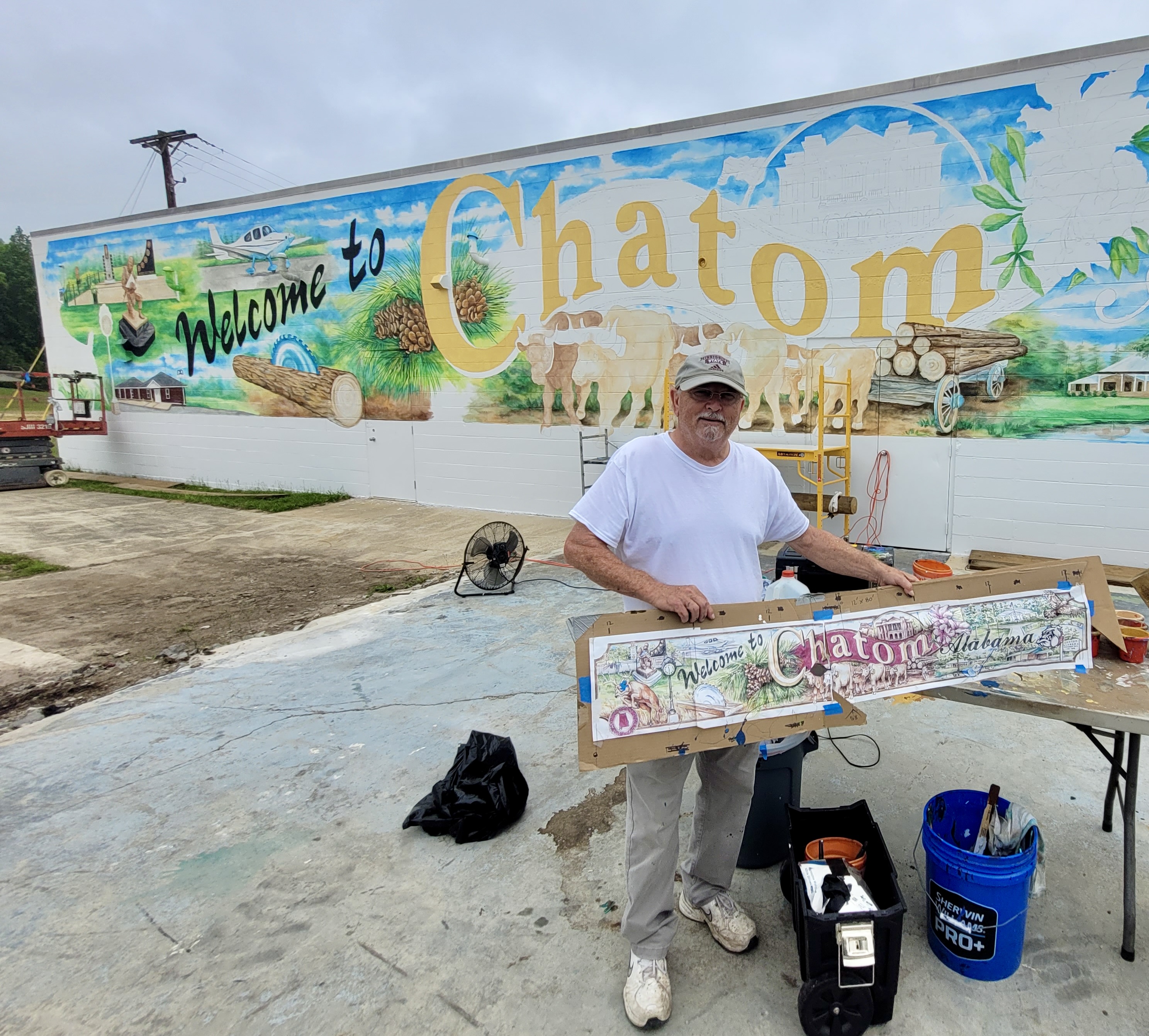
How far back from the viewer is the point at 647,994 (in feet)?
7.28

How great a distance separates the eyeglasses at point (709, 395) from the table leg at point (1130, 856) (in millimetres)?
1731

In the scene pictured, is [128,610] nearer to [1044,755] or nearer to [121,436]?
[1044,755]

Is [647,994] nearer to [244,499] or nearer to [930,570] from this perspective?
[930,570]

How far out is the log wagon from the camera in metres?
7.88

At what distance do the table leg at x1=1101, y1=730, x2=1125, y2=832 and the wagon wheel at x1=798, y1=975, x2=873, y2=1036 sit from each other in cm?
122

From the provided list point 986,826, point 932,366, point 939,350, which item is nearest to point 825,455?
point 932,366

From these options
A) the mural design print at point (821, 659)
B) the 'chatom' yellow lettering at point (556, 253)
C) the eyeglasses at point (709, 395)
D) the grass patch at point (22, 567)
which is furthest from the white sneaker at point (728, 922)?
the 'chatom' yellow lettering at point (556, 253)

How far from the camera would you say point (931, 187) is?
800 cm

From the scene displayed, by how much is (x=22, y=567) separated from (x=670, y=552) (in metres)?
9.53

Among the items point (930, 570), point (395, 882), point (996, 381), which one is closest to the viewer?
point (395, 882)

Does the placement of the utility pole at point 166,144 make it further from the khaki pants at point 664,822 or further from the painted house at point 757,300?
the khaki pants at point 664,822

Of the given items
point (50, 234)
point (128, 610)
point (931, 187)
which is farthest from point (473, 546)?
point (50, 234)

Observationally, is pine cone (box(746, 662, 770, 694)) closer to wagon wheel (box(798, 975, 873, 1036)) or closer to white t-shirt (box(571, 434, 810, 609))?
white t-shirt (box(571, 434, 810, 609))

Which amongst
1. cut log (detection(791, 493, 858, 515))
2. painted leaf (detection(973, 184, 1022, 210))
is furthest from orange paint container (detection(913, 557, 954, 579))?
painted leaf (detection(973, 184, 1022, 210))
